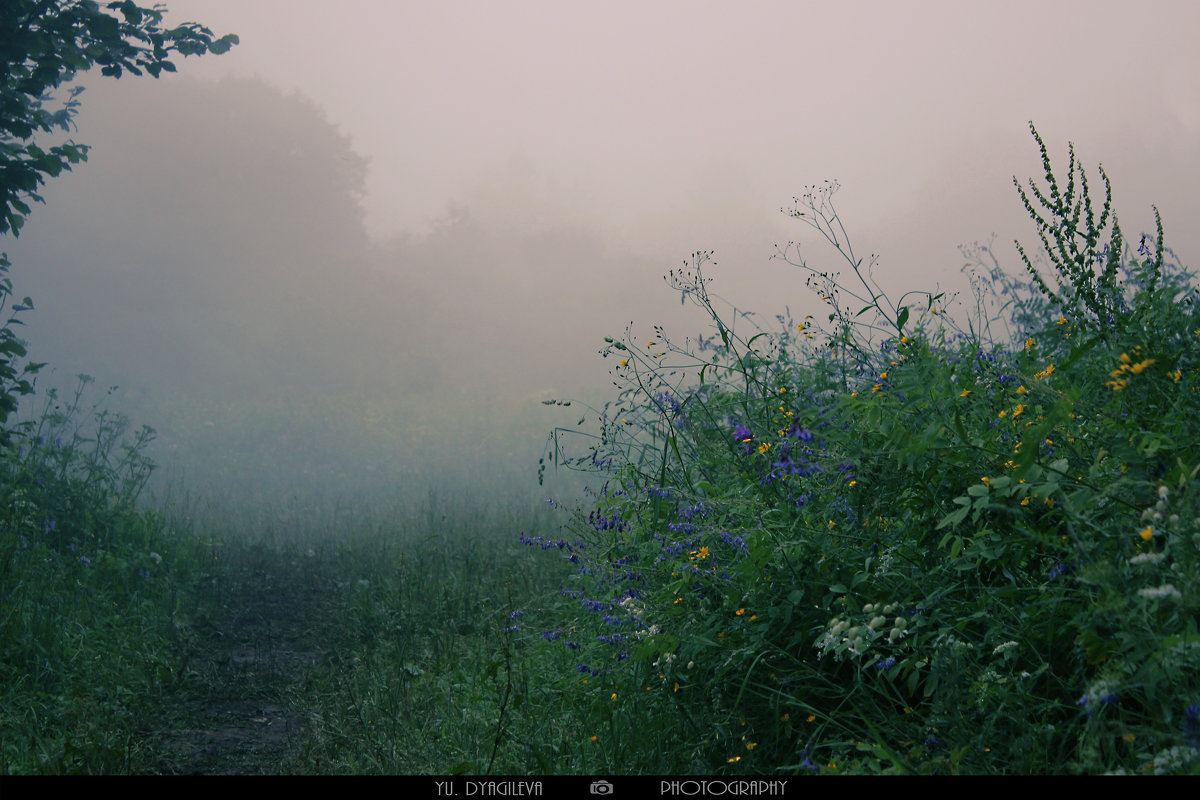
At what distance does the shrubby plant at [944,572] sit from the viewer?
2148 millimetres

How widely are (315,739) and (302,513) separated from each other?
26.8 ft

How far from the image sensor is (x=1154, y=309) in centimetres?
293

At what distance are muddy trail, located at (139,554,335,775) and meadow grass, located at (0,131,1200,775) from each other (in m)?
0.03

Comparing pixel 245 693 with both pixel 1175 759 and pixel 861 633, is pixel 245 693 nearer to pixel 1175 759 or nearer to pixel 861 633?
pixel 861 633

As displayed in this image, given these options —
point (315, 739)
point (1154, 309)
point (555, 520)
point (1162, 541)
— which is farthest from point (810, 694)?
point (555, 520)

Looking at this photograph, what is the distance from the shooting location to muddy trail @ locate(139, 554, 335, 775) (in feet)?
12.4

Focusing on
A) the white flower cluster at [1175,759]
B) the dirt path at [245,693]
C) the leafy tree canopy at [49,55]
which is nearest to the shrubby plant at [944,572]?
the white flower cluster at [1175,759]

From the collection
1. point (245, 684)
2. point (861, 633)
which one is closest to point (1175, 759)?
point (861, 633)

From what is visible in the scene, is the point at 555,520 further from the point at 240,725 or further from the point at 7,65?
the point at 7,65

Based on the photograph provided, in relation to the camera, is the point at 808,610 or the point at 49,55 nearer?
the point at 808,610

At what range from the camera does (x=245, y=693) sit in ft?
15.5

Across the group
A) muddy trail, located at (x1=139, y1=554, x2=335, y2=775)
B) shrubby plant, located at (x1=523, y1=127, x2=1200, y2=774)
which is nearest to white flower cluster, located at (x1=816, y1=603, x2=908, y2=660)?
shrubby plant, located at (x1=523, y1=127, x2=1200, y2=774)

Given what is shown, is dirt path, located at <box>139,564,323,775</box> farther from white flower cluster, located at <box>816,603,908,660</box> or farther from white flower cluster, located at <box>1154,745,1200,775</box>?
white flower cluster, located at <box>1154,745,1200,775</box>

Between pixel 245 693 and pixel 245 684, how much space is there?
13cm
